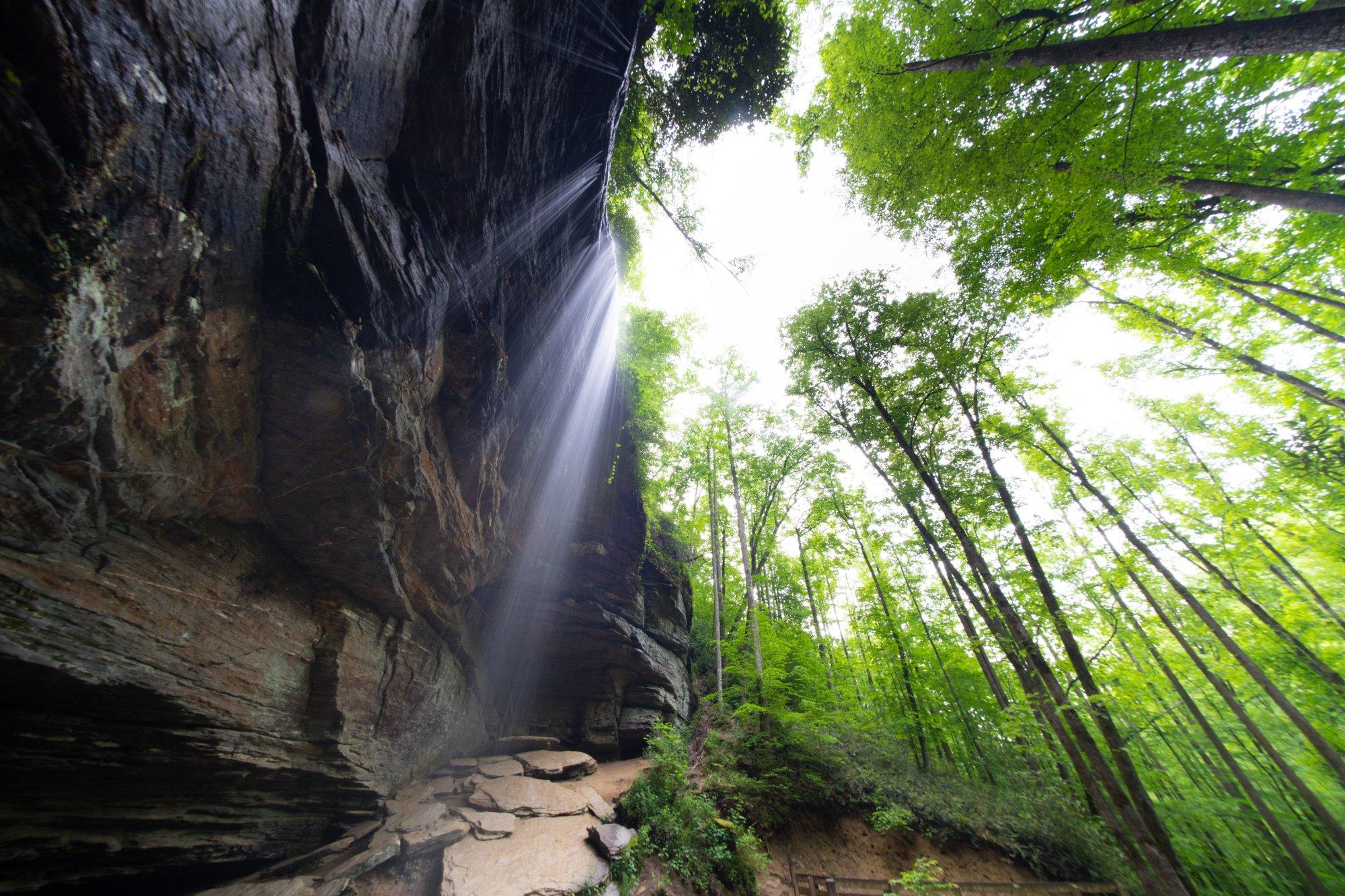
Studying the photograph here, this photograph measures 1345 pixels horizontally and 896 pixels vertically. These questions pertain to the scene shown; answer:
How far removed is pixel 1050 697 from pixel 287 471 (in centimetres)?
1111

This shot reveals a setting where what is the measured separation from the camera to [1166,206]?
5.05 metres

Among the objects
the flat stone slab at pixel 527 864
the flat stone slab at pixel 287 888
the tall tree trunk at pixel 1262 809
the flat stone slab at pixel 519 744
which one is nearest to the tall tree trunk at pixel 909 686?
the tall tree trunk at pixel 1262 809

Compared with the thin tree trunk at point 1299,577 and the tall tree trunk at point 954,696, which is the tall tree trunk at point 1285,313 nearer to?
the thin tree trunk at point 1299,577

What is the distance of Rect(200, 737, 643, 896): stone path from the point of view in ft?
15.0

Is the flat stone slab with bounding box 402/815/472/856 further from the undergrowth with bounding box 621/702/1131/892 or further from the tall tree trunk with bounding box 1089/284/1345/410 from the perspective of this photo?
the tall tree trunk with bounding box 1089/284/1345/410

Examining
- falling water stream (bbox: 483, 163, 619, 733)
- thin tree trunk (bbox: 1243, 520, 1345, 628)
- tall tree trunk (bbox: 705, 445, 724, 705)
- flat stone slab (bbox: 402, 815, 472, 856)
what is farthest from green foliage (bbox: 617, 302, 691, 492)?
thin tree trunk (bbox: 1243, 520, 1345, 628)

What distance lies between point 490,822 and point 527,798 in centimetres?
82

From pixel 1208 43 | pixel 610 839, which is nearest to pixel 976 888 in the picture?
pixel 610 839

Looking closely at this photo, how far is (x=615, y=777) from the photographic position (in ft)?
27.2

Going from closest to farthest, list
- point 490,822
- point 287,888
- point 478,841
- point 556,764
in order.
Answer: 1. point 287,888
2. point 478,841
3. point 490,822
4. point 556,764

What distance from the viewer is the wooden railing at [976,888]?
5.33m

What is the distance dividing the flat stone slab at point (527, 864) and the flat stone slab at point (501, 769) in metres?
1.43

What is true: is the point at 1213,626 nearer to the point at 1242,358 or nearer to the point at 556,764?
the point at 1242,358

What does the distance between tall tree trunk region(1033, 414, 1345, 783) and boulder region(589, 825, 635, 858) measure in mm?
12270
